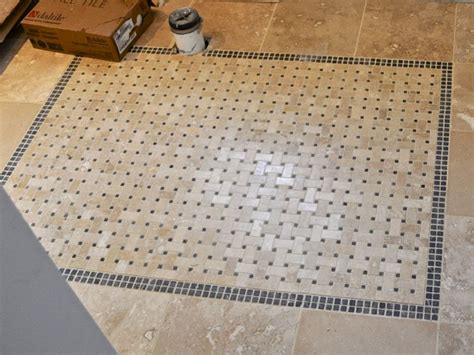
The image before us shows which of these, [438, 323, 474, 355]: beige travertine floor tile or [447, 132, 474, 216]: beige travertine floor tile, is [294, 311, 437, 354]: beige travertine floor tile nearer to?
[438, 323, 474, 355]: beige travertine floor tile

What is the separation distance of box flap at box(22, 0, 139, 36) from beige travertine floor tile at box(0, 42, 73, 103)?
196 mm

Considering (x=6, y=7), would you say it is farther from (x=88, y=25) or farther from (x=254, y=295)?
(x=254, y=295)

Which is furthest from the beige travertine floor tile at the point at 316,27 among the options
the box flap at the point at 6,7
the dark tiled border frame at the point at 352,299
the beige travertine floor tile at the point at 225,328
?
the beige travertine floor tile at the point at 225,328

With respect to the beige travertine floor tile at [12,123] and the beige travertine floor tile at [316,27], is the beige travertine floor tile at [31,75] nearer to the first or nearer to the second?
the beige travertine floor tile at [12,123]

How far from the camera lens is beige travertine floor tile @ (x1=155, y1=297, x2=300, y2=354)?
2.31 metres

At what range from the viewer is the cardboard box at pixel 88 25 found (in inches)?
133

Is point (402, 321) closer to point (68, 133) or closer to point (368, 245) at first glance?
point (368, 245)

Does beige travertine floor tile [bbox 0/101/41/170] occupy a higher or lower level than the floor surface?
higher

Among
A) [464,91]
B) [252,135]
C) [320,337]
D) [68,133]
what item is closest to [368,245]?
[320,337]

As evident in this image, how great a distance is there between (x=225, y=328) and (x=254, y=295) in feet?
0.53

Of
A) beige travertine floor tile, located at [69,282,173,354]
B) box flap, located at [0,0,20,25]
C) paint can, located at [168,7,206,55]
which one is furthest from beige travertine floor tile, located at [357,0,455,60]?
box flap, located at [0,0,20,25]

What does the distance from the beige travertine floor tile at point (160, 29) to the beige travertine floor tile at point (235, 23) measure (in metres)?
0.13

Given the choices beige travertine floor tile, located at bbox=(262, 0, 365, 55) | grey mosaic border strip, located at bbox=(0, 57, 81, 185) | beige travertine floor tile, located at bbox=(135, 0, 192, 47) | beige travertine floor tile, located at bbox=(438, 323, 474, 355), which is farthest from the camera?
beige travertine floor tile, located at bbox=(135, 0, 192, 47)

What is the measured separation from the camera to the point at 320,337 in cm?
230
